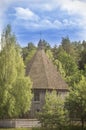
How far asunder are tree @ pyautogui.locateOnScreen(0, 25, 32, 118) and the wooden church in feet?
18.4

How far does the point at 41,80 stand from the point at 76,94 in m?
13.6

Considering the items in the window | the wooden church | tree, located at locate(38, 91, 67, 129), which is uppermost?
the wooden church

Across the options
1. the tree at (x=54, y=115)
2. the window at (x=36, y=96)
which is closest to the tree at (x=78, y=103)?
the tree at (x=54, y=115)

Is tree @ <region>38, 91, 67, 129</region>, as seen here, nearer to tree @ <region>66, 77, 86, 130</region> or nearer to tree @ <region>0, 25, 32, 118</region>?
tree @ <region>66, 77, 86, 130</region>

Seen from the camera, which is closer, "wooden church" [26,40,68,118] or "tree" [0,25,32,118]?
"tree" [0,25,32,118]

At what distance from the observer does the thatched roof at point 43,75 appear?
72312mm

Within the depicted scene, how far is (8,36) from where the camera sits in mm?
66438

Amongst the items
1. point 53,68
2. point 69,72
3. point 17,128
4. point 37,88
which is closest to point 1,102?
point 17,128

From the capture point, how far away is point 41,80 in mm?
72812

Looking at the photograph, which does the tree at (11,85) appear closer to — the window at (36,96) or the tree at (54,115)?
the window at (36,96)

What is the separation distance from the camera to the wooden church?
71.7m

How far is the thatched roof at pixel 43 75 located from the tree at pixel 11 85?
262 inches

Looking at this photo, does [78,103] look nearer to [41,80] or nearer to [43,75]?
[41,80]

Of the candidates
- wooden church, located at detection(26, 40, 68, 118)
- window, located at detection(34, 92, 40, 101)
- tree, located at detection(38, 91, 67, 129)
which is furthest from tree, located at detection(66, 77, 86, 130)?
window, located at detection(34, 92, 40, 101)
